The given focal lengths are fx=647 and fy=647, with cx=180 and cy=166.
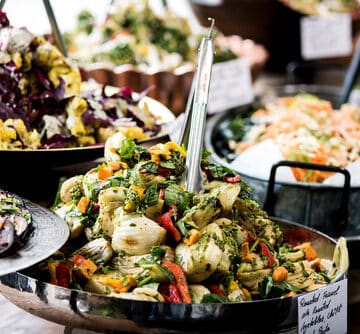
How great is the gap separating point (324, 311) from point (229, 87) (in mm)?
1740

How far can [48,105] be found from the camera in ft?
6.04

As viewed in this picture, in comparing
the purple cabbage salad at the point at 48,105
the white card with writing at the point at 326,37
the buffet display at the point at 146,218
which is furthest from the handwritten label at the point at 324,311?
the white card with writing at the point at 326,37

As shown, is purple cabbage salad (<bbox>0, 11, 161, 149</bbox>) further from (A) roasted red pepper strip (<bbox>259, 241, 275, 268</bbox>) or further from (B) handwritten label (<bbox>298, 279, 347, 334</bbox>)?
(B) handwritten label (<bbox>298, 279, 347, 334</bbox>)

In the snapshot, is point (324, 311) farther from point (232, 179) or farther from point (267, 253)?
point (232, 179)

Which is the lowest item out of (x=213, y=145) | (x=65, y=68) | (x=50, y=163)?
(x=213, y=145)

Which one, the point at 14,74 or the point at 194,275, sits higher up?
the point at 14,74

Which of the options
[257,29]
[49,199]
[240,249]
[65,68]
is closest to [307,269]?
[240,249]

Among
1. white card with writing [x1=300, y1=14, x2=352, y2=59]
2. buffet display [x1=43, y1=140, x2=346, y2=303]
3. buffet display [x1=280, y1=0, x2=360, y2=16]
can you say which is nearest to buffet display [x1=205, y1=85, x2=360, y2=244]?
buffet display [x1=43, y1=140, x2=346, y2=303]

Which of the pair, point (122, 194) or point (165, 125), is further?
point (165, 125)

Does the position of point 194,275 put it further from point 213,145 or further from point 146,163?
point 213,145

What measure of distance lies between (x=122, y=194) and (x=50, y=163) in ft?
1.66

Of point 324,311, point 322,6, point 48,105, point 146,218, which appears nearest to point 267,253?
point 324,311

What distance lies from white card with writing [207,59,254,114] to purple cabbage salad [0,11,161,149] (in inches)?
32.6

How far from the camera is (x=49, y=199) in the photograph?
1.62 m
